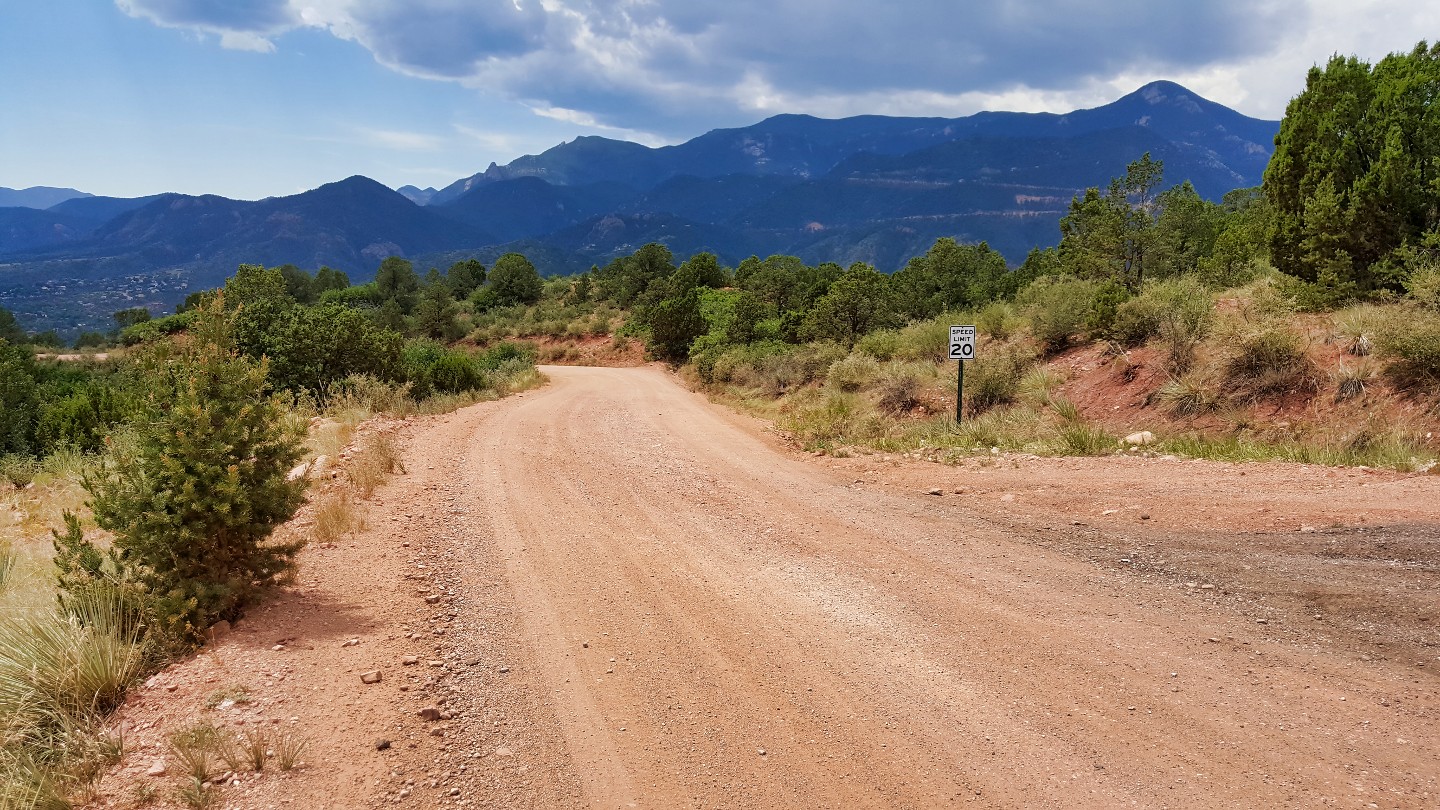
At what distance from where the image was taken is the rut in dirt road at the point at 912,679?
3.55m

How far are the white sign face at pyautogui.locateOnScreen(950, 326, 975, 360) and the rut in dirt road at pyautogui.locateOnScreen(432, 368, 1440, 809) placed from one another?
16.7 feet

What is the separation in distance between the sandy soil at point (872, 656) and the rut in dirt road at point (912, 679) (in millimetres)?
20

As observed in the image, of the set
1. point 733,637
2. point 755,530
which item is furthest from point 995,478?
point 733,637

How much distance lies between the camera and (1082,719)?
4.02 metres

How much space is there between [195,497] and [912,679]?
5.06 meters

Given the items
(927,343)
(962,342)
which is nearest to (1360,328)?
(962,342)

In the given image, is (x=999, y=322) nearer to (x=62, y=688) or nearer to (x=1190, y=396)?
(x=1190, y=396)

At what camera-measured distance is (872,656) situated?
4938mm

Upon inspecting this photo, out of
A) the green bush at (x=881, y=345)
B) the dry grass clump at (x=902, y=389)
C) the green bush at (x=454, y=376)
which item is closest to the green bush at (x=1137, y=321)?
the dry grass clump at (x=902, y=389)

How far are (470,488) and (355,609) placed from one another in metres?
4.26

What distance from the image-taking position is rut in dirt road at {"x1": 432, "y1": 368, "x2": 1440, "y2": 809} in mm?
3547

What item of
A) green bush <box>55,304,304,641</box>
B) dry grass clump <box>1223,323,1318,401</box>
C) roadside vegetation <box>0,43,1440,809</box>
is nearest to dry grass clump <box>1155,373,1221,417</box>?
roadside vegetation <box>0,43,1440,809</box>

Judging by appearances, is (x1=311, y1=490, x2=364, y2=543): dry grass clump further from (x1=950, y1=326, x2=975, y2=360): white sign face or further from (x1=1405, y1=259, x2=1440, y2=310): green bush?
(x1=1405, y1=259, x2=1440, y2=310): green bush

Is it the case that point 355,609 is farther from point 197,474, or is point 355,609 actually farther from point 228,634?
point 197,474
